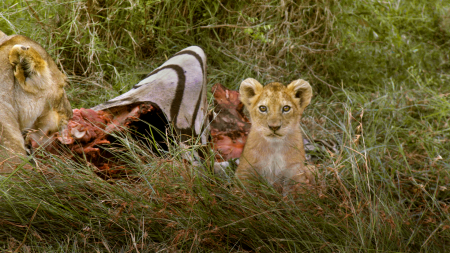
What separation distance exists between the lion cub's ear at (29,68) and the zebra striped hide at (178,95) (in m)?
0.91

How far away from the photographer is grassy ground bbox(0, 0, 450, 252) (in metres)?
2.61

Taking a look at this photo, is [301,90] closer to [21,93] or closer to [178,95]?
[178,95]

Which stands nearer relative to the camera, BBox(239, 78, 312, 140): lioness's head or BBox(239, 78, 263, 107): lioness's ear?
BBox(239, 78, 312, 140): lioness's head

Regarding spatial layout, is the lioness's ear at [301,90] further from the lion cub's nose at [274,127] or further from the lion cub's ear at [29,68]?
the lion cub's ear at [29,68]

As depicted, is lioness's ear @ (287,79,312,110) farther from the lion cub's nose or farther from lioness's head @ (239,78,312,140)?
the lion cub's nose

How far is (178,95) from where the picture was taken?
3637 millimetres

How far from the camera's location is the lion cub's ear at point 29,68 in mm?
2529

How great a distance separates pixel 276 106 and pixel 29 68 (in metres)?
1.59

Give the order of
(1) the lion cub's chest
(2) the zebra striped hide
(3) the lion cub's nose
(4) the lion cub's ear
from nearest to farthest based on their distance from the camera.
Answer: (4) the lion cub's ear
(3) the lion cub's nose
(1) the lion cub's chest
(2) the zebra striped hide

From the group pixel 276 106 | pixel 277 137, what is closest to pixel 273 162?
pixel 277 137

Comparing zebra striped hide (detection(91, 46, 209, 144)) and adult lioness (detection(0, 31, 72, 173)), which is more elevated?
adult lioness (detection(0, 31, 72, 173))

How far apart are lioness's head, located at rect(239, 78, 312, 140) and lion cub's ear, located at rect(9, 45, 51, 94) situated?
1.38 m

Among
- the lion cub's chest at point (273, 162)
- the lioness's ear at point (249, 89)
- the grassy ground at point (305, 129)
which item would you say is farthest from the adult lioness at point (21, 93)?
the lion cub's chest at point (273, 162)

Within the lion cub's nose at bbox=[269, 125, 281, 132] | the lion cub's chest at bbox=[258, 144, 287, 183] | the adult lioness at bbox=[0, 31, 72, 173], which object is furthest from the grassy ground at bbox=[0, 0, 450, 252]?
the lion cub's nose at bbox=[269, 125, 281, 132]
